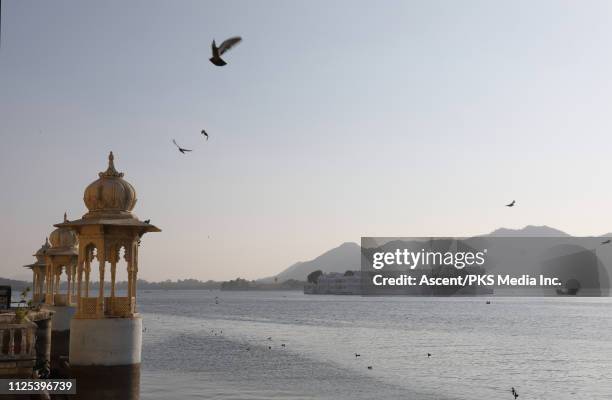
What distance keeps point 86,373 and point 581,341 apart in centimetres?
6853

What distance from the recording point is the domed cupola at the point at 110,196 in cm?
3094

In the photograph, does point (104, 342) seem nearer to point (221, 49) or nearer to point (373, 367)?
point (221, 49)

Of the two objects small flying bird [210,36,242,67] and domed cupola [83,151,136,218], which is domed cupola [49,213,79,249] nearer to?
domed cupola [83,151,136,218]

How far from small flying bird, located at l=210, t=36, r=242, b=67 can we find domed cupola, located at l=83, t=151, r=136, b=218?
14.3 m

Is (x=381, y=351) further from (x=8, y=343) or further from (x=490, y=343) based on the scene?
(x=8, y=343)

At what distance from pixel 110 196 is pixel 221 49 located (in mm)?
14546

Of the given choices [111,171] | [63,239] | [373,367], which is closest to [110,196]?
[111,171]

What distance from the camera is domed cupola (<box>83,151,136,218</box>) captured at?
1218 inches

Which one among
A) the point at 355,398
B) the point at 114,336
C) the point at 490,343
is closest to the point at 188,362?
the point at 355,398

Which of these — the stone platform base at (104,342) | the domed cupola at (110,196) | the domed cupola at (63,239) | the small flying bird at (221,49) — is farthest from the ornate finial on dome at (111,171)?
the domed cupola at (63,239)

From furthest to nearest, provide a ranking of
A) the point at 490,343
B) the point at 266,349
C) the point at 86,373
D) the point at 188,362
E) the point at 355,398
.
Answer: the point at 490,343 → the point at 266,349 → the point at 188,362 → the point at 355,398 → the point at 86,373

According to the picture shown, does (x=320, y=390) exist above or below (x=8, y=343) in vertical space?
below

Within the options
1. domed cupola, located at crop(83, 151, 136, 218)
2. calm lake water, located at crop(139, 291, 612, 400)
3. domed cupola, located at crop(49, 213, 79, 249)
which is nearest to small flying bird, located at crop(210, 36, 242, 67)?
domed cupola, located at crop(83, 151, 136, 218)

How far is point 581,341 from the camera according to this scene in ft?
276
